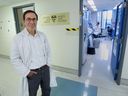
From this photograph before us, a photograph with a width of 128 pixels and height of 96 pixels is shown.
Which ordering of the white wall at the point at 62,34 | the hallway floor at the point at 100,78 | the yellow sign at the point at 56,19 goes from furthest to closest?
1. the yellow sign at the point at 56,19
2. the white wall at the point at 62,34
3. the hallway floor at the point at 100,78

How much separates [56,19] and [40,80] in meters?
1.94

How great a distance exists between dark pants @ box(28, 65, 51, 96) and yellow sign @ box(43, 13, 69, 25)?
168cm

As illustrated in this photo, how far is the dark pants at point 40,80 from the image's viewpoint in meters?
1.52

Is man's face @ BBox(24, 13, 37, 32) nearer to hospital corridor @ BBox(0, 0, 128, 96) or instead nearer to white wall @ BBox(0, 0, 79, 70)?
hospital corridor @ BBox(0, 0, 128, 96)

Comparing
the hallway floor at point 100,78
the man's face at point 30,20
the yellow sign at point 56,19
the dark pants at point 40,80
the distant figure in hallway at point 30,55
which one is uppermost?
the yellow sign at point 56,19

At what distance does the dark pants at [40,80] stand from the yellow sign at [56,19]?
168 cm

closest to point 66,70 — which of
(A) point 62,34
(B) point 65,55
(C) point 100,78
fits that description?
(B) point 65,55

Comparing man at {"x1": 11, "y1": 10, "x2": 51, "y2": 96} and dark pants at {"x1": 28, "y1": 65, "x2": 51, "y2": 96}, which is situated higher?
man at {"x1": 11, "y1": 10, "x2": 51, "y2": 96}

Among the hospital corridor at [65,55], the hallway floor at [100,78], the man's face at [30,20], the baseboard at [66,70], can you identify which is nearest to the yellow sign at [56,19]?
the hospital corridor at [65,55]

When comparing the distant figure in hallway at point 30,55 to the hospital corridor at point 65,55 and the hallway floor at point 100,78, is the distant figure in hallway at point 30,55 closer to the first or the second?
the hospital corridor at point 65,55

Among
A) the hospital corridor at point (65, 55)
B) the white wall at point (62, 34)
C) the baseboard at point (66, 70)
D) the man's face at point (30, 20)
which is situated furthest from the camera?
the baseboard at point (66, 70)

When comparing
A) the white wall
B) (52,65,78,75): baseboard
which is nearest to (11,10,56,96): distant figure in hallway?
the white wall

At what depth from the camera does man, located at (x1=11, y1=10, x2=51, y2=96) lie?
1.41 m

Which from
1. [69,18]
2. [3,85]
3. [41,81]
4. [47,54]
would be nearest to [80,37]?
[69,18]
